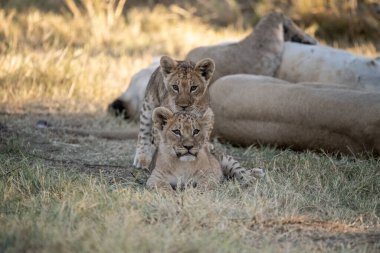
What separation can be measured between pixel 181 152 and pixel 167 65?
103 centimetres

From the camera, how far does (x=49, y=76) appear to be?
8.88 metres

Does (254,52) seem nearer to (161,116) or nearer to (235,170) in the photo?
(235,170)

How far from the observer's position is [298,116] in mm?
6762

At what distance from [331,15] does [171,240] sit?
981cm

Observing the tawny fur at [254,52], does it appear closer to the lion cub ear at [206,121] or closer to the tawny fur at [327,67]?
the tawny fur at [327,67]

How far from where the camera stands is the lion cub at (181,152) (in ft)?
16.9

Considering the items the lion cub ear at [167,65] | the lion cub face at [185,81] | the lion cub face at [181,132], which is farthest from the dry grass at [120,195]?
the lion cub ear at [167,65]

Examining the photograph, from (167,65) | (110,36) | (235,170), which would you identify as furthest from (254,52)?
(110,36)

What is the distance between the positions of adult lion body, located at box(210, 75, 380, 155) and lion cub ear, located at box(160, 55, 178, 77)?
126 centimetres

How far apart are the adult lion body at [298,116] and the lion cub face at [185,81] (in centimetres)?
108

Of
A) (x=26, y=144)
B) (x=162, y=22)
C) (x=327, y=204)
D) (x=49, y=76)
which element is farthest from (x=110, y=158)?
(x=162, y=22)

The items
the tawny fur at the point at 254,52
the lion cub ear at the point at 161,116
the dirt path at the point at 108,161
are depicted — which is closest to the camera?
the dirt path at the point at 108,161

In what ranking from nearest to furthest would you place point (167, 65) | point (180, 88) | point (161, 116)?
point (161, 116) < point (180, 88) < point (167, 65)

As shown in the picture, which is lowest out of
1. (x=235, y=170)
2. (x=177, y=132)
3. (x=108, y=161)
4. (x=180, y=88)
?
(x=108, y=161)
